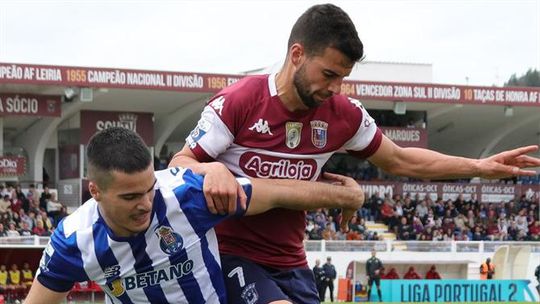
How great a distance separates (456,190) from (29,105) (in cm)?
1627

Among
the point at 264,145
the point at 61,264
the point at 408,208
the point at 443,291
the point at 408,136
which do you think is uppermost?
the point at 408,136

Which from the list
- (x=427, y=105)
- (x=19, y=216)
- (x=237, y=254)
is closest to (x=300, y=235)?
(x=237, y=254)

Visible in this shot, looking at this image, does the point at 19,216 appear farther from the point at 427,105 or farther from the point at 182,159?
the point at 182,159

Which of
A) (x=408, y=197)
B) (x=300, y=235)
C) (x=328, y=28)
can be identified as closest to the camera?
(x=328, y=28)

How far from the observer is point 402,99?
41.6m

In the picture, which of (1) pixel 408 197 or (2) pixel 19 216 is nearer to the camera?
(2) pixel 19 216

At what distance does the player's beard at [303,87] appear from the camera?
18.4 ft

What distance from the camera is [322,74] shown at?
5.55 m

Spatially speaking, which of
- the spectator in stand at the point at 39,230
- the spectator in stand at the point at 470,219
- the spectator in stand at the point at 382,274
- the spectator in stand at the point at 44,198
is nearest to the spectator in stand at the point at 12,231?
the spectator in stand at the point at 39,230

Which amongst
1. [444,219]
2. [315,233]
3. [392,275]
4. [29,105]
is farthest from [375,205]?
[29,105]

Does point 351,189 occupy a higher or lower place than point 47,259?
higher

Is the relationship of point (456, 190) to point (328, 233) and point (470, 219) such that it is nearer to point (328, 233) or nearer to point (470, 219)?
point (470, 219)

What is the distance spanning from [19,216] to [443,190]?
17.1 metres

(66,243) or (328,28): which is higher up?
(328,28)
